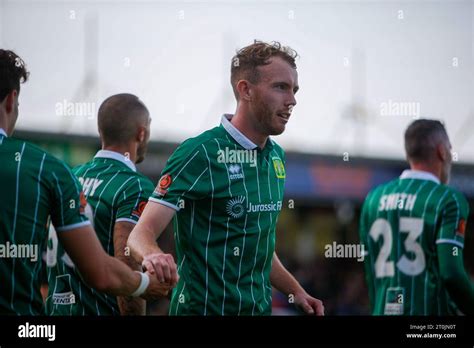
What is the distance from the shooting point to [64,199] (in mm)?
2971

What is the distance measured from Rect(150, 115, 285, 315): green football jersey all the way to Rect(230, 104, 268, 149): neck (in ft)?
0.51

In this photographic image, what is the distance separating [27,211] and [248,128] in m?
1.20

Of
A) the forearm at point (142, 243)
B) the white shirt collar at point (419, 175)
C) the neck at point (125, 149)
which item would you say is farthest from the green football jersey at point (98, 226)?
the white shirt collar at point (419, 175)

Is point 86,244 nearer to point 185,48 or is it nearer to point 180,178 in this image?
point 180,178

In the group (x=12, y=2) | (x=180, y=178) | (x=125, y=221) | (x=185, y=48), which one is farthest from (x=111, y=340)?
(x=12, y=2)

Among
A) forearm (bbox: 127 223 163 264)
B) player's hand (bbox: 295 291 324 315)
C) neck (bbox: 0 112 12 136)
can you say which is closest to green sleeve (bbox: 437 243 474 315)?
player's hand (bbox: 295 291 324 315)

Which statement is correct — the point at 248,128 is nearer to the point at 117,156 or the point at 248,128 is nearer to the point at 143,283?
the point at 117,156

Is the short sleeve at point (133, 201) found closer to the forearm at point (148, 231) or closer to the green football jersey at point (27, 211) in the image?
the forearm at point (148, 231)

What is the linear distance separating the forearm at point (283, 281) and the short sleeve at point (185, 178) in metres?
0.53

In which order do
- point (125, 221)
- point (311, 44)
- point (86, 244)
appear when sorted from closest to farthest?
point (86, 244)
point (125, 221)
point (311, 44)

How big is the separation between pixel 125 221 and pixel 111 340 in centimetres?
56

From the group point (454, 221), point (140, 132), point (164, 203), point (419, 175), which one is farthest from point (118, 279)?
point (419, 175)

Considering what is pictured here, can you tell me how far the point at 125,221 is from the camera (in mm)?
3891

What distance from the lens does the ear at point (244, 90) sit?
3916mm
